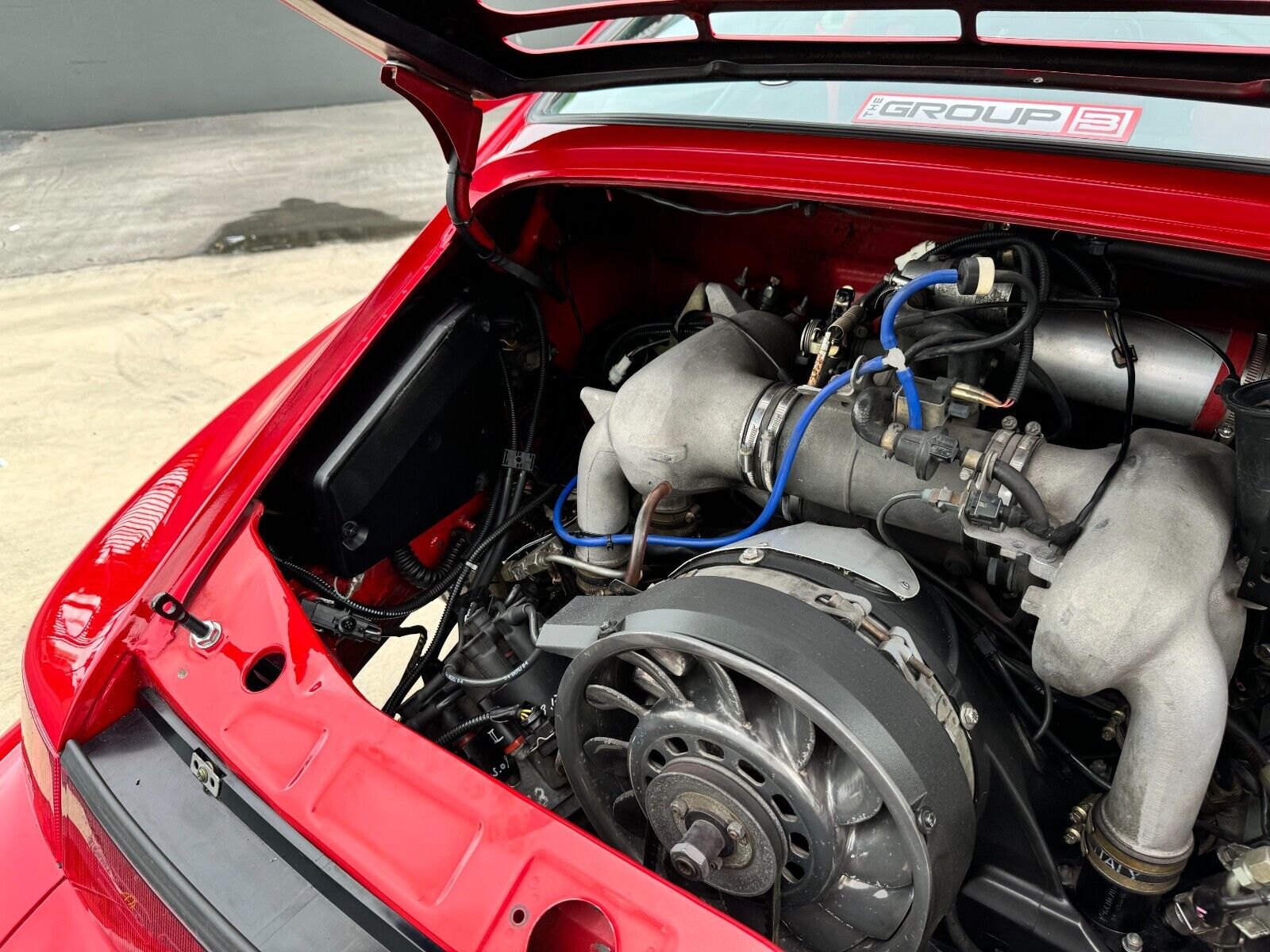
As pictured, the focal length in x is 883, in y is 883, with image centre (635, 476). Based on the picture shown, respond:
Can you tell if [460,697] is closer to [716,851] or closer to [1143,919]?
[716,851]

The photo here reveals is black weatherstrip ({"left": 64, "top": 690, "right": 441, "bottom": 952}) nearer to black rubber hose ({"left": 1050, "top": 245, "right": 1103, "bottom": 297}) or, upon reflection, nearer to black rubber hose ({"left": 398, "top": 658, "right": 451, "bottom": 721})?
black rubber hose ({"left": 398, "top": 658, "right": 451, "bottom": 721})

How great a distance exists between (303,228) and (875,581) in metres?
4.80

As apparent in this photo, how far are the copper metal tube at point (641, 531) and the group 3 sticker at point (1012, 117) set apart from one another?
550mm

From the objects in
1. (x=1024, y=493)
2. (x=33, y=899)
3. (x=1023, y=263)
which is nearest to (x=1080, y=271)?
(x=1023, y=263)

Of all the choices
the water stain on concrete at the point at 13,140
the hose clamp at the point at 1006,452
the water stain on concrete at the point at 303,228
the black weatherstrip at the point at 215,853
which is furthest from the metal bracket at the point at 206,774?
the water stain on concrete at the point at 13,140

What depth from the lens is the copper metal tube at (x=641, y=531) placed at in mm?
1158

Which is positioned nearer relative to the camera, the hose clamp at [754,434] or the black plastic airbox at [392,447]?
the hose clamp at [754,434]

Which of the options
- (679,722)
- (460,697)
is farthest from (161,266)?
(679,722)

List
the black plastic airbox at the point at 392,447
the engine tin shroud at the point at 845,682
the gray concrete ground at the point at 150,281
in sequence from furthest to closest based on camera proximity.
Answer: the gray concrete ground at the point at 150,281 → the black plastic airbox at the point at 392,447 → the engine tin shroud at the point at 845,682

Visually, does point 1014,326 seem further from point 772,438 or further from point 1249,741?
point 1249,741

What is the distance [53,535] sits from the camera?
8.91ft

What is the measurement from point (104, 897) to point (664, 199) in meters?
1.22

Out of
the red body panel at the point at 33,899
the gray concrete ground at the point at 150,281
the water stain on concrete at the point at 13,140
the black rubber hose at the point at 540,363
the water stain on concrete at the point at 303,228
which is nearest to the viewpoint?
the red body panel at the point at 33,899

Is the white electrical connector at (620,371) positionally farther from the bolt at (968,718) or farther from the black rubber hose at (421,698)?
the bolt at (968,718)
